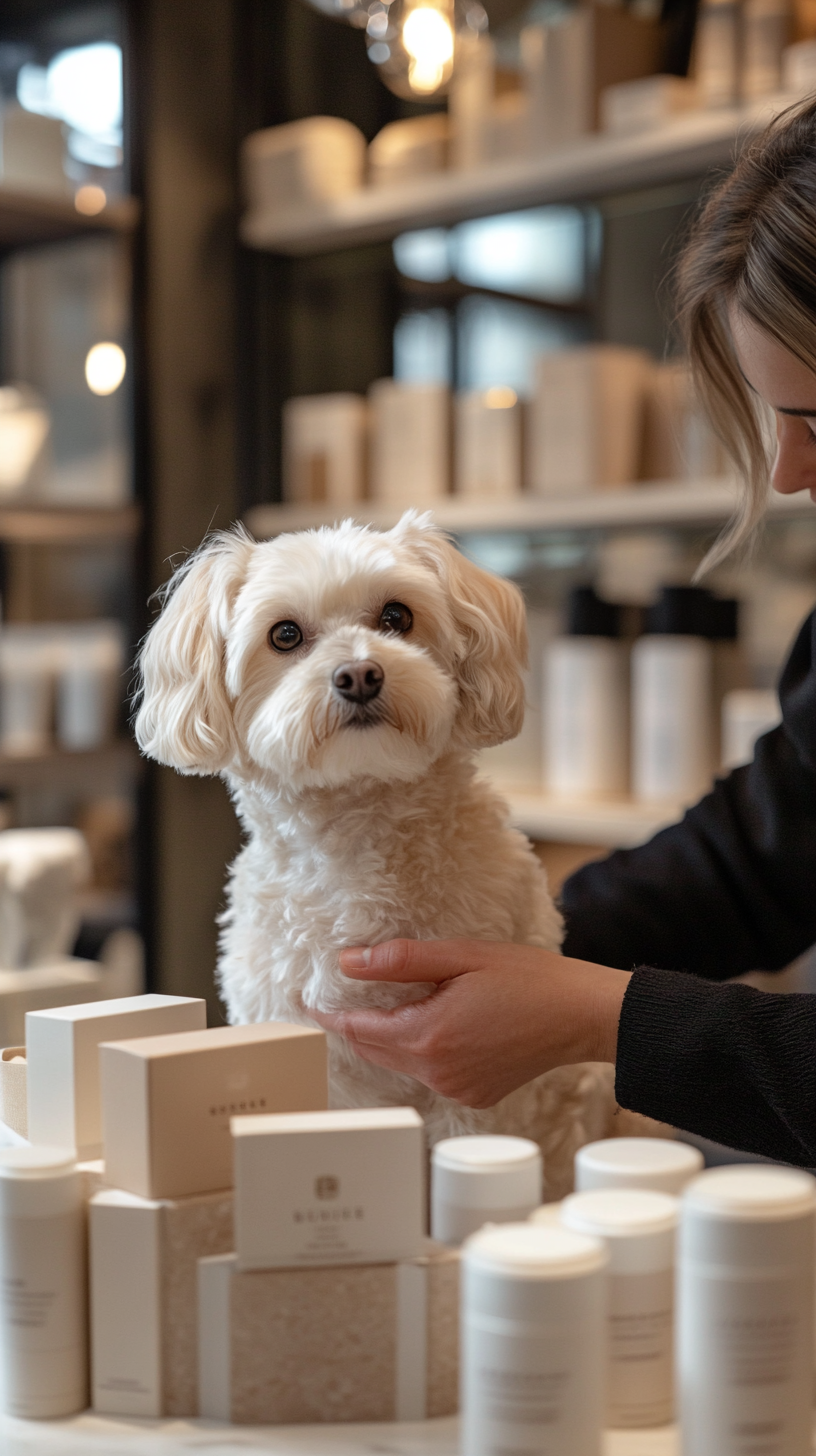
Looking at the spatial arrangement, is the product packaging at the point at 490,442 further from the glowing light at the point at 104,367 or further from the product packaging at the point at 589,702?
the glowing light at the point at 104,367

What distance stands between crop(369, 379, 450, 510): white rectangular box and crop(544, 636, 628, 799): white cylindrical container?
1.31ft

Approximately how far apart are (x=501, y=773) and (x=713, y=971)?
3.38 ft

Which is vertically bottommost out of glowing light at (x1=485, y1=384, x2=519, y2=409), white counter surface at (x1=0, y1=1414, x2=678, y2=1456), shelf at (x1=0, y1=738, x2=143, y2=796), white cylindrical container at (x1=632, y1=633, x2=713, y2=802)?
white counter surface at (x1=0, y1=1414, x2=678, y2=1456)

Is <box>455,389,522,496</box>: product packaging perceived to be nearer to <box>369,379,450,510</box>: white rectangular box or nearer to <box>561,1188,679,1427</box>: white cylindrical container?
<box>369,379,450,510</box>: white rectangular box

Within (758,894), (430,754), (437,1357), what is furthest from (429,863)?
(758,894)

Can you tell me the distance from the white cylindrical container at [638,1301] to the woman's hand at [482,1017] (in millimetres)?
235

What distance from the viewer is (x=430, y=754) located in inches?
36.8

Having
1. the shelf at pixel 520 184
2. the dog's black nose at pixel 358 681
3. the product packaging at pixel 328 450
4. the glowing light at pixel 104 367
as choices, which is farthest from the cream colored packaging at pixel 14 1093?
the glowing light at pixel 104 367

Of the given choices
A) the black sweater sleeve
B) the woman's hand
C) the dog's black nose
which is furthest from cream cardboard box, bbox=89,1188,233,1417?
the black sweater sleeve

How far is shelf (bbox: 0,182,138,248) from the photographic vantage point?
2.31 m

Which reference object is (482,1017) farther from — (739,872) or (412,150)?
(412,150)

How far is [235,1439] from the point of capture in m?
0.64

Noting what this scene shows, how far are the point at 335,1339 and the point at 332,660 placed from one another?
422 millimetres

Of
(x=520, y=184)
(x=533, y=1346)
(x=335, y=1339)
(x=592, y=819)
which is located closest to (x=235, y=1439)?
(x=335, y=1339)
